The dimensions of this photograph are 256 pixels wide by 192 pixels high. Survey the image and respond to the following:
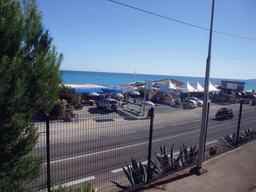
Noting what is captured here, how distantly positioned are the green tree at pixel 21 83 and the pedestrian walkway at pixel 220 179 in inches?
131

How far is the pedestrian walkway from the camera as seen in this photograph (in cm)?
530

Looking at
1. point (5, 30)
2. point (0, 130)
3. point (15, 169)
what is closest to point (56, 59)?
point (5, 30)

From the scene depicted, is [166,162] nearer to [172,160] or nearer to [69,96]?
[172,160]

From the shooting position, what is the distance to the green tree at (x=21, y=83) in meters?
2.62

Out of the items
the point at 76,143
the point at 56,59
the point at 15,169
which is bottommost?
the point at 76,143

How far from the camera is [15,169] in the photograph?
9.50 ft

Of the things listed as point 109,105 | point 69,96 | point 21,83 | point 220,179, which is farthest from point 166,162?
point 69,96

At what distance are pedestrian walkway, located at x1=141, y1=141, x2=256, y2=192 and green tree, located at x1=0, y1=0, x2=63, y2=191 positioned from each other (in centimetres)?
333

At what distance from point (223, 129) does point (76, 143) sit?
770cm

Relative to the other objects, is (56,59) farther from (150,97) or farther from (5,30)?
(150,97)

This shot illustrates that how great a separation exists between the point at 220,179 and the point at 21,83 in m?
5.96

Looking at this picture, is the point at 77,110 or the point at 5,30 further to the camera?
the point at 77,110

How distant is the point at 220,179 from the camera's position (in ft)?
19.3

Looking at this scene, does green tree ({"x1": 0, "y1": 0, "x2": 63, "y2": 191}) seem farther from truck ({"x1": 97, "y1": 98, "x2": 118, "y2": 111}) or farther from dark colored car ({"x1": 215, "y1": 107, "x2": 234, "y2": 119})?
truck ({"x1": 97, "y1": 98, "x2": 118, "y2": 111})
